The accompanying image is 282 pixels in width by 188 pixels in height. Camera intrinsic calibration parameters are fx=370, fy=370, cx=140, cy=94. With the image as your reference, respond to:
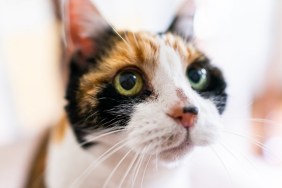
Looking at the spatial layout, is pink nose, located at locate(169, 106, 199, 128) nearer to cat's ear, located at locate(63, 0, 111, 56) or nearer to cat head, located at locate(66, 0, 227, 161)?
cat head, located at locate(66, 0, 227, 161)

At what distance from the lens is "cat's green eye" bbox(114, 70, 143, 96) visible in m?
0.37

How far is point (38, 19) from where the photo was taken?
0.49 m

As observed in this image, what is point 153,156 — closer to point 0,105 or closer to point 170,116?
point 170,116

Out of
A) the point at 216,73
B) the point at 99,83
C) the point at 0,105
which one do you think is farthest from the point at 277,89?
the point at 0,105

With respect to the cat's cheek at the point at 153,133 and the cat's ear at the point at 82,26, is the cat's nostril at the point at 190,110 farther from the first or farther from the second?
the cat's ear at the point at 82,26

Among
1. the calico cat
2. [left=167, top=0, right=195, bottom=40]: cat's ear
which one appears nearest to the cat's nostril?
the calico cat

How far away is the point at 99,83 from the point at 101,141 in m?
0.06

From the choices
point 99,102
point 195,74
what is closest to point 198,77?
point 195,74

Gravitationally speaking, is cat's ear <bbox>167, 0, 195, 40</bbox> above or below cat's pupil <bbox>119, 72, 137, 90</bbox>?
above

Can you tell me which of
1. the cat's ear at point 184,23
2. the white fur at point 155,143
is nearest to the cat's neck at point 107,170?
the white fur at point 155,143

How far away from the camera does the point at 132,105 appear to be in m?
0.36

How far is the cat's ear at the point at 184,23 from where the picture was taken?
413 millimetres

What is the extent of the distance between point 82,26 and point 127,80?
0.25ft

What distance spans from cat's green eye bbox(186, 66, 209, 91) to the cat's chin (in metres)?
0.06
